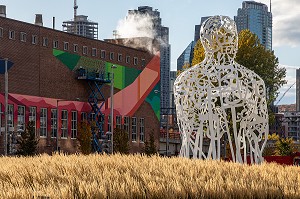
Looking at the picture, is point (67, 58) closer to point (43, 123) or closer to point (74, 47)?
point (74, 47)

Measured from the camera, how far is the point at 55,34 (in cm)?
7294

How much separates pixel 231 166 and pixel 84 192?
555cm

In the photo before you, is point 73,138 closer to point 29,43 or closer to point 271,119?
point 29,43

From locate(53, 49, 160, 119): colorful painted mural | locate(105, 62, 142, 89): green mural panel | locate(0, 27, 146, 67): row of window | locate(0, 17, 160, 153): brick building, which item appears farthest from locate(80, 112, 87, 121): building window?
locate(105, 62, 142, 89): green mural panel

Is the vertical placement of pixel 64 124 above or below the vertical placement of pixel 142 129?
above

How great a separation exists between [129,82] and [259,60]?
84.1ft

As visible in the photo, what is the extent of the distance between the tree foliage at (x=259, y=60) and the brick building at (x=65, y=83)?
1465cm

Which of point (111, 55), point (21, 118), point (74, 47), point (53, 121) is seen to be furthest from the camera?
point (111, 55)

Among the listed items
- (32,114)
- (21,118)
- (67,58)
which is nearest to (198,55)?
(21,118)

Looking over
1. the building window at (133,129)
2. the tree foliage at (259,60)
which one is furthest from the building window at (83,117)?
the tree foliage at (259,60)

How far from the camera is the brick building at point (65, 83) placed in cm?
6725

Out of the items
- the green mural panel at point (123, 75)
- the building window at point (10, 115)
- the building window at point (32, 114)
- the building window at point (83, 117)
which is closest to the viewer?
the building window at point (10, 115)

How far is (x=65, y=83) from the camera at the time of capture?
7381cm

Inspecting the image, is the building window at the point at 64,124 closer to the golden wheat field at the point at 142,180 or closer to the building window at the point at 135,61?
the building window at the point at 135,61
